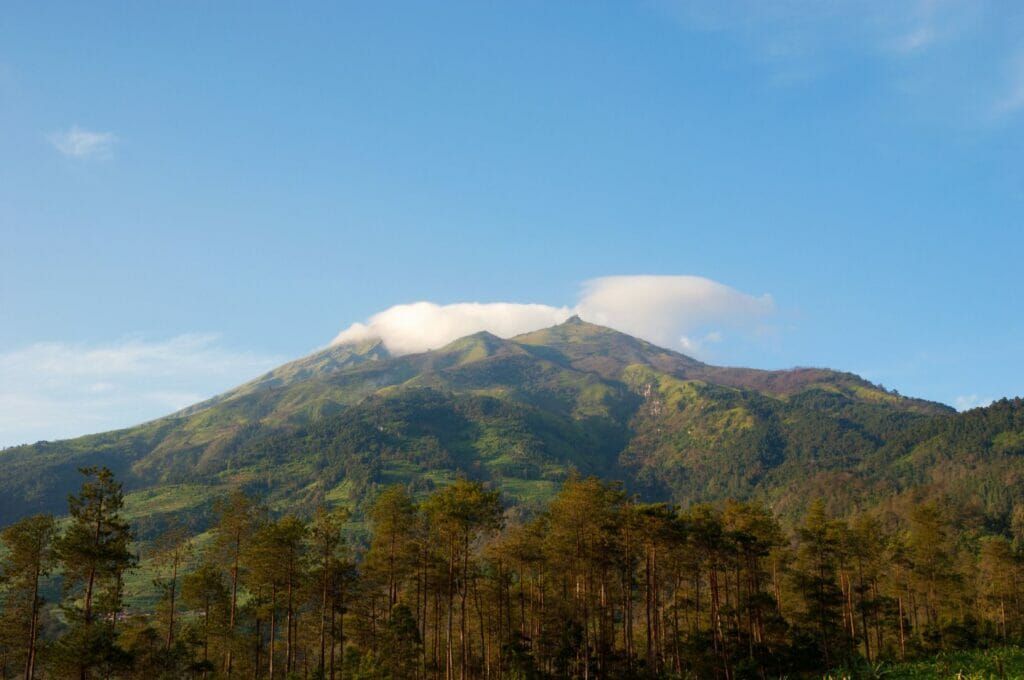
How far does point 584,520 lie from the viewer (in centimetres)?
5575

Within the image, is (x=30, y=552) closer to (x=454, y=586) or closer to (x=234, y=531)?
(x=234, y=531)

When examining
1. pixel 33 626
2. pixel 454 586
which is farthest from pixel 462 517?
pixel 33 626

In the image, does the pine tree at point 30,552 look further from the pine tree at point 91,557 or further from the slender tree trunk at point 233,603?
the slender tree trunk at point 233,603

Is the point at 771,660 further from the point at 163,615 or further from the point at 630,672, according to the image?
the point at 163,615

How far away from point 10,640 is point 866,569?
80674 millimetres

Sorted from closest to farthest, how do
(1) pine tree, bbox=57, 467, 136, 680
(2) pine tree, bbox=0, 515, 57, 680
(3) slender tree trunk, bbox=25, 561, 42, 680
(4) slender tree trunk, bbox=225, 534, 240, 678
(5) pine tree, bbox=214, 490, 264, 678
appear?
(1) pine tree, bbox=57, 467, 136, 680 < (3) slender tree trunk, bbox=25, 561, 42, 680 < (2) pine tree, bbox=0, 515, 57, 680 < (4) slender tree trunk, bbox=225, 534, 240, 678 < (5) pine tree, bbox=214, 490, 264, 678

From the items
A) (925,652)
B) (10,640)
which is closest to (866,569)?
(925,652)

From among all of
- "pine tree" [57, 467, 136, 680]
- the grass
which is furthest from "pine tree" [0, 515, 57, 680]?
the grass

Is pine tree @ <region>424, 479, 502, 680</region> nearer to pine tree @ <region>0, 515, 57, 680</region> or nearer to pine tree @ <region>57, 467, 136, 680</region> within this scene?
pine tree @ <region>57, 467, 136, 680</region>

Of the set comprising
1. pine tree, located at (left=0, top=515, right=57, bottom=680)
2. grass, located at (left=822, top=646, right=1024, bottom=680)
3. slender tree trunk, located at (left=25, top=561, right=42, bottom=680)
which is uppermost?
pine tree, located at (left=0, top=515, right=57, bottom=680)

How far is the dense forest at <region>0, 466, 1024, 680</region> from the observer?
45.8 m

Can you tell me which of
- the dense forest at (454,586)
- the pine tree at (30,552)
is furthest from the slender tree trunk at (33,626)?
the dense forest at (454,586)

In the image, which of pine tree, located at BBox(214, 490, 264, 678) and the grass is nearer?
the grass

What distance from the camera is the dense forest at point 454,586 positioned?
45.8 metres
